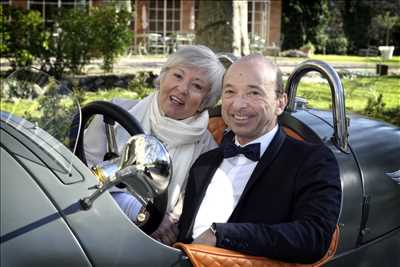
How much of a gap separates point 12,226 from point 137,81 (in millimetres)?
8235

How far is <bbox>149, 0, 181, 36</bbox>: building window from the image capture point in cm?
2309

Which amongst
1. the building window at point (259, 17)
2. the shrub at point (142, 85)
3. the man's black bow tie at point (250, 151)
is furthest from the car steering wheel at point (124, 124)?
the building window at point (259, 17)

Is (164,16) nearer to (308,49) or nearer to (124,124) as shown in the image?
(308,49)

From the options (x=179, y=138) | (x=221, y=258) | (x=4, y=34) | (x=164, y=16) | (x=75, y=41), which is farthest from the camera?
(x=164, y=16)

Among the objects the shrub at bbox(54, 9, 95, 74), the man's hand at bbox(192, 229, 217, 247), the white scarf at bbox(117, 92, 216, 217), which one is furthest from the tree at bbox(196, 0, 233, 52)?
the man's hand at bbox(192, 229, 217, 247)

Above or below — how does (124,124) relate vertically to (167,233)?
above

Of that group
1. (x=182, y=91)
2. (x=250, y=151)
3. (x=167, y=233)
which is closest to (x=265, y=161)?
(x=250, y=151)

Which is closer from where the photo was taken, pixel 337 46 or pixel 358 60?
pixel 358 60

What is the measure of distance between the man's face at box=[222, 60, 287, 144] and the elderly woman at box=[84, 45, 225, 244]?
391 mm

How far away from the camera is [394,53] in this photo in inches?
237

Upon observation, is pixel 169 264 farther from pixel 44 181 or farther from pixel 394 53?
pixel 394 53

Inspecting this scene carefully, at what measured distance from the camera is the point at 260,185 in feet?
7.29

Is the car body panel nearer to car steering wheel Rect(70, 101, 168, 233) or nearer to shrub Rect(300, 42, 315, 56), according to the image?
car steering wheel Rect(70, 101, 168, 233)

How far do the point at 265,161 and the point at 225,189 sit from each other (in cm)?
19
